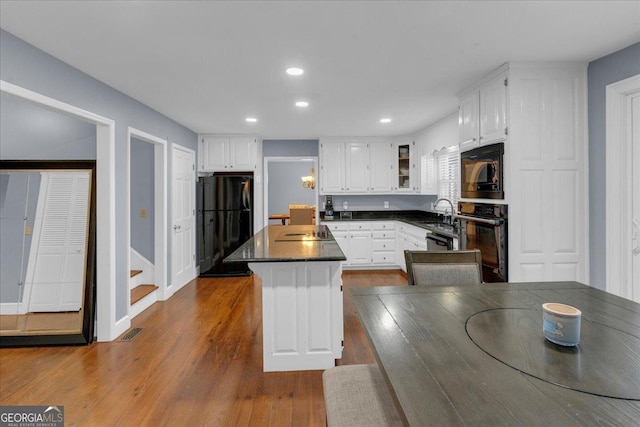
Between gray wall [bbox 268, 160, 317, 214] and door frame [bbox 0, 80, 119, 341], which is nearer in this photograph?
door frame [bbox 0, 80, 119, 341]

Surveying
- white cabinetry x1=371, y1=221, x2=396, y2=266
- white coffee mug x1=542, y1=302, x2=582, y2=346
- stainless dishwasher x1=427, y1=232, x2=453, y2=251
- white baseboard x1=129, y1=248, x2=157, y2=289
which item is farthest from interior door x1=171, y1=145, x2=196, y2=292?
white coffee mug x1=542, y1=302, x2=582, y2=346

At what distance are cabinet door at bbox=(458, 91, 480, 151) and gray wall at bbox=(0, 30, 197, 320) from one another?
136 inches

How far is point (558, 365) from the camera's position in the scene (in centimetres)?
88

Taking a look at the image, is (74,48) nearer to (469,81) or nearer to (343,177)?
(469,81)

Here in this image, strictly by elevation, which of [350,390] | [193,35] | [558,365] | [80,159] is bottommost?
[350,390]

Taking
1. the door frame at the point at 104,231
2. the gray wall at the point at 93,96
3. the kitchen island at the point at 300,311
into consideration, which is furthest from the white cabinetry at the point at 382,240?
the door frame at the point at 104,231

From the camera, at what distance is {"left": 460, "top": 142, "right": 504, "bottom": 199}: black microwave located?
2.77 meters

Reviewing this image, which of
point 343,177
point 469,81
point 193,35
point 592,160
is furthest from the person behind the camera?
point 343,177

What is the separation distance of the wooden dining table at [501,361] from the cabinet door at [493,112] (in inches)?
68.0

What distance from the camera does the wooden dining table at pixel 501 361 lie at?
0.69 meters

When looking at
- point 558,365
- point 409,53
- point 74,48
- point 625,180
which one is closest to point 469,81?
point 409,53

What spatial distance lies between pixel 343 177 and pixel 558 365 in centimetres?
505

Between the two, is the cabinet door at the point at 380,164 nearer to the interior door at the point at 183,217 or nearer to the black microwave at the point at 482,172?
the black microwave at the point at 482,172

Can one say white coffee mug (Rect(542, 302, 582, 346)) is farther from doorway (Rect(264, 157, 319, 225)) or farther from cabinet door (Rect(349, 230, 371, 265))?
doorway (Rect(264, 157, 319, 225))
